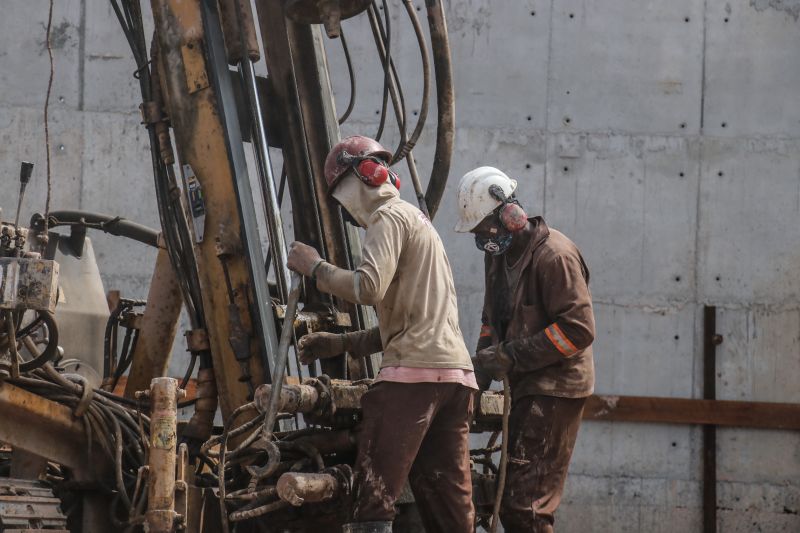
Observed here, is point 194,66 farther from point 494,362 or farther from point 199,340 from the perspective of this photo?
point 494,362

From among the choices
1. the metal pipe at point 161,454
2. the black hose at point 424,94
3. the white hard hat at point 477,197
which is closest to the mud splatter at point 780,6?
the white hard hat at point 477,197

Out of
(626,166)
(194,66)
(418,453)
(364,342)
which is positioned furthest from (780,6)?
(418,453)

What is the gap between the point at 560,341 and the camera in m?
4.74

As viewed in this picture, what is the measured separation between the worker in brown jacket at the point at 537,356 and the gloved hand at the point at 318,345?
0.72m

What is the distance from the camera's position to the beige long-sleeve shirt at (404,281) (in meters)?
3.91

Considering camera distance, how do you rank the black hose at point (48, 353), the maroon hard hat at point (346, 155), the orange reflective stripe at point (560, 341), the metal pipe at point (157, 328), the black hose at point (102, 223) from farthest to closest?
the black hose at point (102, 223), the metal pipe at point (157, 328), the orange reflective stripe at point (560, 341), the black hose at point (48, 353), the maroon hard hat at point (346, 155)

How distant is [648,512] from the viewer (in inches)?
369

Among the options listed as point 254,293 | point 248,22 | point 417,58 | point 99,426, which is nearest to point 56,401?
point 99,426

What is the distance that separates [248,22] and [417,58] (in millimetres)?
5032

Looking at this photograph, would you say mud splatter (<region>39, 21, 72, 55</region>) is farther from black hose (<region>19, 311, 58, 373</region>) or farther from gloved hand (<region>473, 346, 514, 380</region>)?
gloved hand (<region>473, 346, 514, 380</region>)

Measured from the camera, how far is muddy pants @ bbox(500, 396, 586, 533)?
462cm

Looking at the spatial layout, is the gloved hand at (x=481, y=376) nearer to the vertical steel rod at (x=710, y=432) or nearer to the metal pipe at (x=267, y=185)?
the metal pipe at (x=267, y=185)

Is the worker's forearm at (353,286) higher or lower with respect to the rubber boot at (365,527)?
higher

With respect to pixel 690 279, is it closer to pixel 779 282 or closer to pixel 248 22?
pixel 779 282
